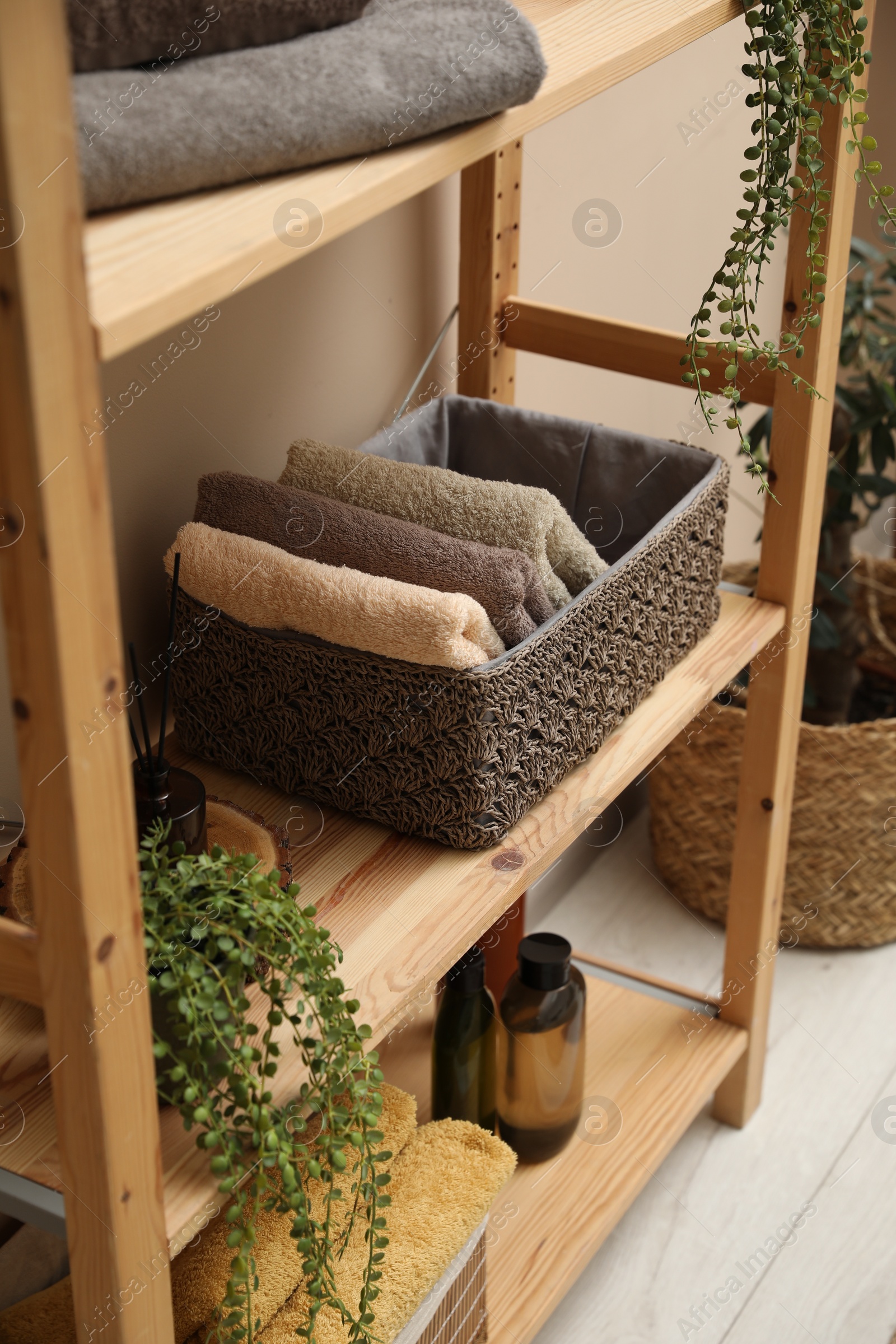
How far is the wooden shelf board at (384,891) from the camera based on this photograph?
758 millimetres

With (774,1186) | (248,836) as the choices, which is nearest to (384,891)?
(248,836)

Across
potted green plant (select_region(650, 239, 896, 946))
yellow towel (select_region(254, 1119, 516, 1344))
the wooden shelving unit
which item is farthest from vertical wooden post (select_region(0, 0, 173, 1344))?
potted green plant (select_region(650, 239, 896, 946))

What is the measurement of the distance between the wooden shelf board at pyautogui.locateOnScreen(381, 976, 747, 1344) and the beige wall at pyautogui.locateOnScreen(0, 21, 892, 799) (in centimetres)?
64

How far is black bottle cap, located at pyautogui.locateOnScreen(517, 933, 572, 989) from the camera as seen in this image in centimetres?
121

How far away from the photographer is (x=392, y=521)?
3.12 ft

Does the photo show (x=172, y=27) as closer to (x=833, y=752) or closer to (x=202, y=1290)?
(x=202, y=1290)

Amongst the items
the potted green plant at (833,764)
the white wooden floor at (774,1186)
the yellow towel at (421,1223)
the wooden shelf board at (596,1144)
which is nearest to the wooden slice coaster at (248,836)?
the yellow towel at (421,1223)

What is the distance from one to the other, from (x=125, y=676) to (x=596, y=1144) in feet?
2.54

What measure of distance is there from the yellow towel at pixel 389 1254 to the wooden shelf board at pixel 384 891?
187mm

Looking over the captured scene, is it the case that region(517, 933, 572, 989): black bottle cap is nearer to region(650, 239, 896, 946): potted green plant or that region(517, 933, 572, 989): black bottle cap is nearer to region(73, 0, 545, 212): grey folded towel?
region(650, 239, 896, 946): potted green plant

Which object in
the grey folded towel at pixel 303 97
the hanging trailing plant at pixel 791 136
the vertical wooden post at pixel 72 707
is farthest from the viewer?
the hanging trailing plant at pixel 791 136

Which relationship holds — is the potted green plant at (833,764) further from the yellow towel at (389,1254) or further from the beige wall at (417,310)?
the yellow towel at (389,1254)

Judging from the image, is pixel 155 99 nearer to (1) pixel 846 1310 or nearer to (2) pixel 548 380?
(2) pixel 548 380

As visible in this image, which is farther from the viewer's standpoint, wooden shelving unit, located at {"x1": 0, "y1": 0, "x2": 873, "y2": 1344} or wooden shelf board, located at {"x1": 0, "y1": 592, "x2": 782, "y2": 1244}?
wooden shelf board, located at {"x1": 0, "y1": 592, "x2": 782, "y2": 1244}
